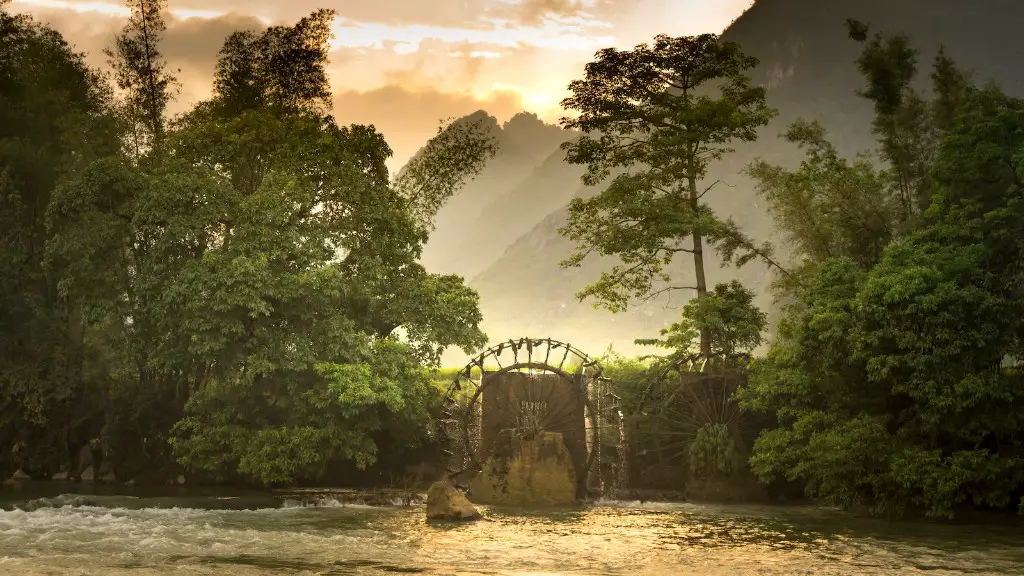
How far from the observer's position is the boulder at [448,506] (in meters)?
25.2

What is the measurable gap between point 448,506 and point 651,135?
1779 cm

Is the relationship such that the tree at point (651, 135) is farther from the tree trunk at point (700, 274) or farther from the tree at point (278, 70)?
the tree at point (278, 70)

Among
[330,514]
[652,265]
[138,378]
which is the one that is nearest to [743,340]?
[652,265]

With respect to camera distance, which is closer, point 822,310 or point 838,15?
point 822,310

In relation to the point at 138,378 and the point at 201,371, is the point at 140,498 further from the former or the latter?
the point at 138,378

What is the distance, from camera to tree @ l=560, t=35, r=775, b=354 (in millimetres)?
34969

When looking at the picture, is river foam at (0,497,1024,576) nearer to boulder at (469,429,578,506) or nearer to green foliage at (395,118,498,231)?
boulder at (469,429,578,506)

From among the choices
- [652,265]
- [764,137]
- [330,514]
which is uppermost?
[764,137]

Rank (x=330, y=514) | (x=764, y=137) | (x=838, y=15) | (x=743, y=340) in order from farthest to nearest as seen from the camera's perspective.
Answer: (x=838, y=15)
(x=764, y=137)
(x=743, y=340)
(x=330, y=514)

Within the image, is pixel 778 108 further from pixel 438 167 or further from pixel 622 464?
pixel 622 464

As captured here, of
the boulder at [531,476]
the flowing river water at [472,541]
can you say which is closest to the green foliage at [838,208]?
the flowing river water at [472,541]

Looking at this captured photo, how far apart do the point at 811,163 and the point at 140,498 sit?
25.7m

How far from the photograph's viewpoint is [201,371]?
112 ft

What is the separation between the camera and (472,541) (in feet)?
68.9
